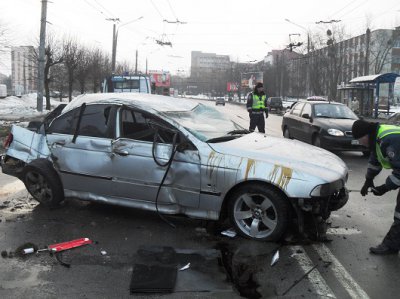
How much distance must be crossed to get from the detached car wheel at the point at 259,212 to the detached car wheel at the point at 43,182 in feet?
7.58

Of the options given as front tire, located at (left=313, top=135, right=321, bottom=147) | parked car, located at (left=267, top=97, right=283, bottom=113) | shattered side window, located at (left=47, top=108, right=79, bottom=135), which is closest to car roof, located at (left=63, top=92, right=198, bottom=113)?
shattered side window, located at (left=47, top=108, right=79, bottom=135)

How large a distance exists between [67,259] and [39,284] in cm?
54

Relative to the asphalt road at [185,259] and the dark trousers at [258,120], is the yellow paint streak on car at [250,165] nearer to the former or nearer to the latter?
the asphalt road at [185,259]

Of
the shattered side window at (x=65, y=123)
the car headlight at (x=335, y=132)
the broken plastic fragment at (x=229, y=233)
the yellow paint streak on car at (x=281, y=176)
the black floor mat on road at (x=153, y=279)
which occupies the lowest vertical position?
the black floor mat on road at (x=153, y=279)

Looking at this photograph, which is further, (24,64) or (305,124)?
(24,64)

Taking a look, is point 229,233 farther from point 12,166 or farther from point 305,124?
point 305,124

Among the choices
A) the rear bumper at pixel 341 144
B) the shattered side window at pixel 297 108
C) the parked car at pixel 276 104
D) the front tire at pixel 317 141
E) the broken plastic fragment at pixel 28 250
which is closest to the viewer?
the broken plastic fragment at pixel 28 250

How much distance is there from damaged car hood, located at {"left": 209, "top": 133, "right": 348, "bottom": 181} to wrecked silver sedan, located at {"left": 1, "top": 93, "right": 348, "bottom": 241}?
0.6 inches

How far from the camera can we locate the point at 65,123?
18.4 feet

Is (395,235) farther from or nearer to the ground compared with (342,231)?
farther from the ground

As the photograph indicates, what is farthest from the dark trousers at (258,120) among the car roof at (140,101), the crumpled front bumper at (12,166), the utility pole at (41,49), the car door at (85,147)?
the utility pole at (41,49)

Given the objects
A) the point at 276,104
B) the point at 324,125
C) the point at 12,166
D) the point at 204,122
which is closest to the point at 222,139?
the point at 204,122

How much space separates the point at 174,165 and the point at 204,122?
2.96 feet

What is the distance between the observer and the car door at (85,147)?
5.24 m
